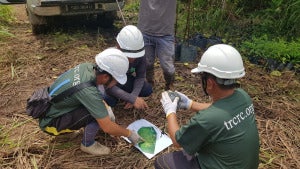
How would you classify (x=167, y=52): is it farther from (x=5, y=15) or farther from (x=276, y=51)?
(x=5, y=15)

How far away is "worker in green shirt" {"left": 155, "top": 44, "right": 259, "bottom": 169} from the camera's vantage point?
6.63ft

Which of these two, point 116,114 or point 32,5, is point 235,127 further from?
point 32,5

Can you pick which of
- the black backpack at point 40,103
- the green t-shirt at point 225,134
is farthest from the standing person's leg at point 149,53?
the green t-shirt at point 225,134

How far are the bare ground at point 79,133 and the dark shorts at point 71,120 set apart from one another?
0.29m

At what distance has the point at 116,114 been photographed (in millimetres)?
3631

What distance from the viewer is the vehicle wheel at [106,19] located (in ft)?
20.9

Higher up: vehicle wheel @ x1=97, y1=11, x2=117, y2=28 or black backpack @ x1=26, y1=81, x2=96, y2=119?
black backpack @ x1=26, y1=81, x2=96, y2=119

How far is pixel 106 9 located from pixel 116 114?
8.82 ft

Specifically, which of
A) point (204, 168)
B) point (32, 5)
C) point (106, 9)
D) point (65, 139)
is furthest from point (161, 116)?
point (32, 5)

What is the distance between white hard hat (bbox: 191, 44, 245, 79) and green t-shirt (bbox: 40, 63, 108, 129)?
0.95m

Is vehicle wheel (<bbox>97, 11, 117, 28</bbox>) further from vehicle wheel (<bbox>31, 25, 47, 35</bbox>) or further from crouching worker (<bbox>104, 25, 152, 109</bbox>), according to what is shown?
crouching worker (<bbox>104, 25, 152, 109</bbox>)

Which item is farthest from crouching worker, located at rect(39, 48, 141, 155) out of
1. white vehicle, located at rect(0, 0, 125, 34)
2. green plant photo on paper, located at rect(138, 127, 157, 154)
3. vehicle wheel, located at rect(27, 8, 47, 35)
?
vehicle wheel, located at rect(27, 8, 47, 35)

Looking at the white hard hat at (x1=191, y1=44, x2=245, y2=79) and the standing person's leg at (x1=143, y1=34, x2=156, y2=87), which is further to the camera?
the standing person's leg at (x1=143, y1=34, x2=156, y2=87)

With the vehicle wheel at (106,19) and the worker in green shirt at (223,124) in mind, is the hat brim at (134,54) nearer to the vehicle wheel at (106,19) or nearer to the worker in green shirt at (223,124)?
the worker in green shirt at (223,124)
